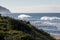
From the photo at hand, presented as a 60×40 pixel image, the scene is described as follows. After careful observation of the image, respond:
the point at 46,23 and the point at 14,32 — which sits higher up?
the point at 14,32

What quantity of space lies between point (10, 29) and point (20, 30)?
54 cm

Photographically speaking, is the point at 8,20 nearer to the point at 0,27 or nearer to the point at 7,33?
the point at 0,27

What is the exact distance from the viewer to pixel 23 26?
12625mm

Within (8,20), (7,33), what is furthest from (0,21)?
(7,33)

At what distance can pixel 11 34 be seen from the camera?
34.3 ft

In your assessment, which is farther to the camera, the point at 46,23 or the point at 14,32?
the point at 46,23

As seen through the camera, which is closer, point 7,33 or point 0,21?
point 7,33

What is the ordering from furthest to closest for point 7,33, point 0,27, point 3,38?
point 0,27 < point 7,33 < point 3,38

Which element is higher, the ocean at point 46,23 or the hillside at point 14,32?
the hillside at point 14,32

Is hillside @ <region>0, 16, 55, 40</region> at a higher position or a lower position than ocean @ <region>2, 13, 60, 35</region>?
higher

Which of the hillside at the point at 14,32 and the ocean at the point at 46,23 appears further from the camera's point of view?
the ocean at the point at 46,23

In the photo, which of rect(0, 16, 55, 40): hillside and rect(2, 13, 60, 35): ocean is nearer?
rect(0, 16, 55, 40): hillside

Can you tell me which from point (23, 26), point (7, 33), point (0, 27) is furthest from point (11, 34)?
point (23, 26)

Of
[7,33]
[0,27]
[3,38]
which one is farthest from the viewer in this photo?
[0,27]
